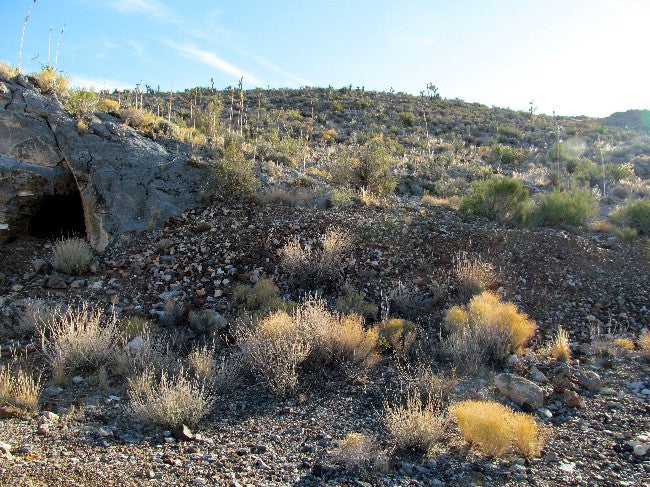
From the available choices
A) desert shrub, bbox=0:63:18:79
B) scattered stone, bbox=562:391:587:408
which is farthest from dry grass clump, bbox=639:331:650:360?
desert shrub, bbox=0:63:18:79

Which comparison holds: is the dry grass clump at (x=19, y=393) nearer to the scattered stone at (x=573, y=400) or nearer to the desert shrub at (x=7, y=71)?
the scattered stone at (x=573, y=400)

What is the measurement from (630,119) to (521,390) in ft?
136

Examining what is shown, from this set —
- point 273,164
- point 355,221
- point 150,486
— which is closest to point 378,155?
point 273,164

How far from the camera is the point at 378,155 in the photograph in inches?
485

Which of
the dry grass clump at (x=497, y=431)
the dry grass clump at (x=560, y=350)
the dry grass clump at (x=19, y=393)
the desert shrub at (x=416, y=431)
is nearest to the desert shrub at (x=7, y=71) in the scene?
the dry grass clump at (x=19, y=393)

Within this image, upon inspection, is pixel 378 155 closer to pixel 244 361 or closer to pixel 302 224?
pixel 302 224

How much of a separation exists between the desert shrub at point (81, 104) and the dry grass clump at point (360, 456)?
9.03 metres

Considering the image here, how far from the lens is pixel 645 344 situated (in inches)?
252

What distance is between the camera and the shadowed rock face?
8.86 meters

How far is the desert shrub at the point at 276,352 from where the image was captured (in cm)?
539

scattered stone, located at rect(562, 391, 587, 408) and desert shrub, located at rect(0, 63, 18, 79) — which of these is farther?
desert shrub, located at rect(0, 63, 18, 79)

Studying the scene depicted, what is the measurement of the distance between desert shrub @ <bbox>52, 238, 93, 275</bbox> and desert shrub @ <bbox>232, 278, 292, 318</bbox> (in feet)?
8.88

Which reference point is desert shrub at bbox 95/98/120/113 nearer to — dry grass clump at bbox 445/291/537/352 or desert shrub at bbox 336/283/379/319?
desert shrub at bbox 336/283/379/319

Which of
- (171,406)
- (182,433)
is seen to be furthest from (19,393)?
(182,433)
